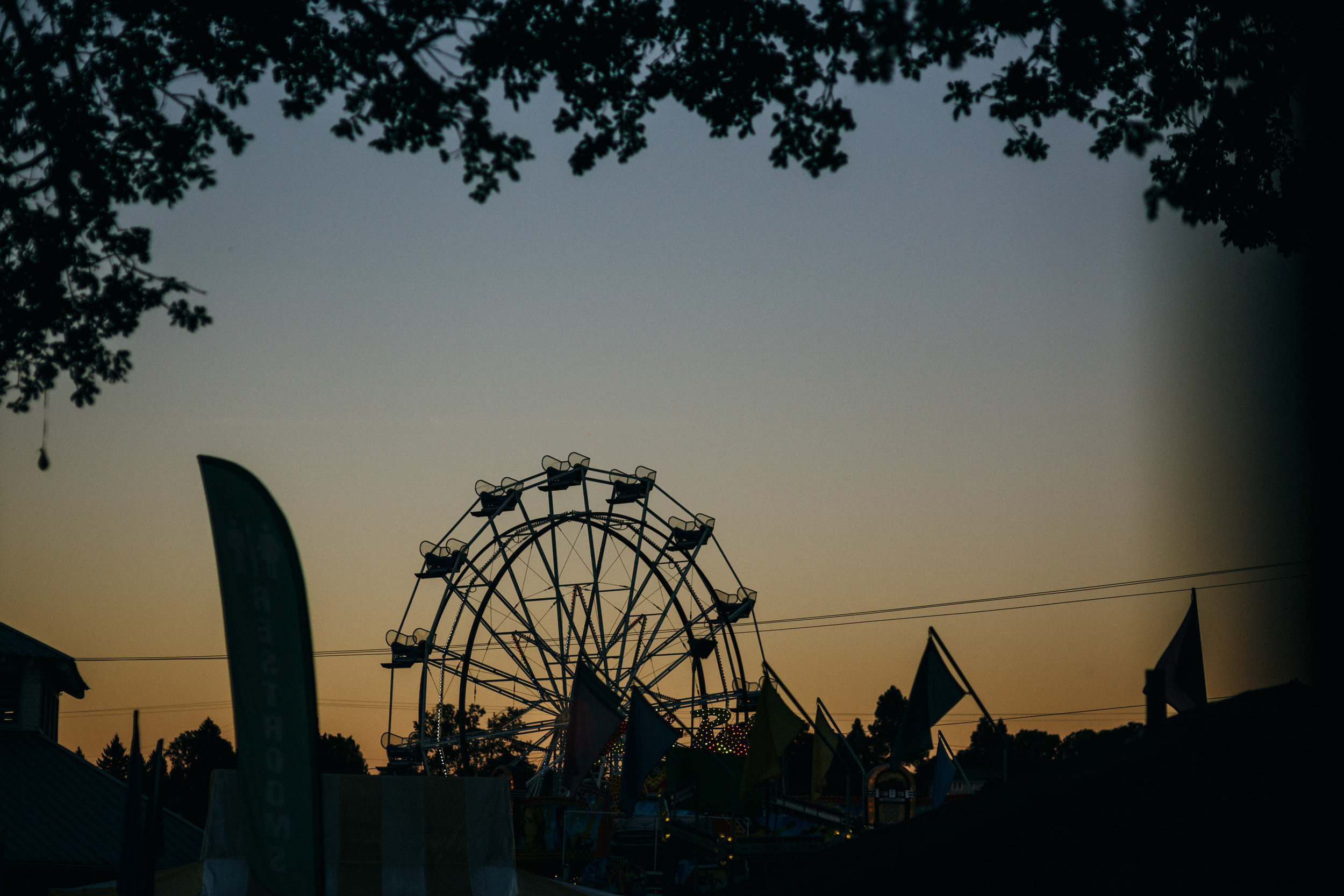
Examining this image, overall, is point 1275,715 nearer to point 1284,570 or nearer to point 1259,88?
Answer: point 1284,570

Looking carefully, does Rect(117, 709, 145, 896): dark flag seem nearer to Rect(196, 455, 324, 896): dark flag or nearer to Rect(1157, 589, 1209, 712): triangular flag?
Rect(196, 455, 324, 896): dark flag

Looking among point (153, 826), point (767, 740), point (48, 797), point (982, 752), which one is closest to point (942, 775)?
point (767, 740)

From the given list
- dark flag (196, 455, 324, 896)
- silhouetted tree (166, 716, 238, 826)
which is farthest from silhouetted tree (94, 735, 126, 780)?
dark flag (196, 455, 324, 896)

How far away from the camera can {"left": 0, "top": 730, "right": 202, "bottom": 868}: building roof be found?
890 inches

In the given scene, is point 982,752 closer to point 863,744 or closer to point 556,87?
point 863,744

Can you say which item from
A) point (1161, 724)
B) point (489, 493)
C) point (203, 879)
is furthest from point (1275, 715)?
point (489, 493)

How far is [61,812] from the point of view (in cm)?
2378

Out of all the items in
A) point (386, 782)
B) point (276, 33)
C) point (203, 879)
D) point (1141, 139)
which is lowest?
point (203, 879)

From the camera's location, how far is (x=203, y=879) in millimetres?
14586

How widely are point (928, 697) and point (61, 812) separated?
15748 millimetres

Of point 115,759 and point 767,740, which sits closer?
point 767,740

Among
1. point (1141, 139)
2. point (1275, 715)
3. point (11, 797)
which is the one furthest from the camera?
point (11, 797)

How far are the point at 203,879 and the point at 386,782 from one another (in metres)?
2.85

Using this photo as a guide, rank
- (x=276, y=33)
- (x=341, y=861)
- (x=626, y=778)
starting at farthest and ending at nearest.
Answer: (x=626, y=778), (x=341, y=861), (x=276, y=33)
